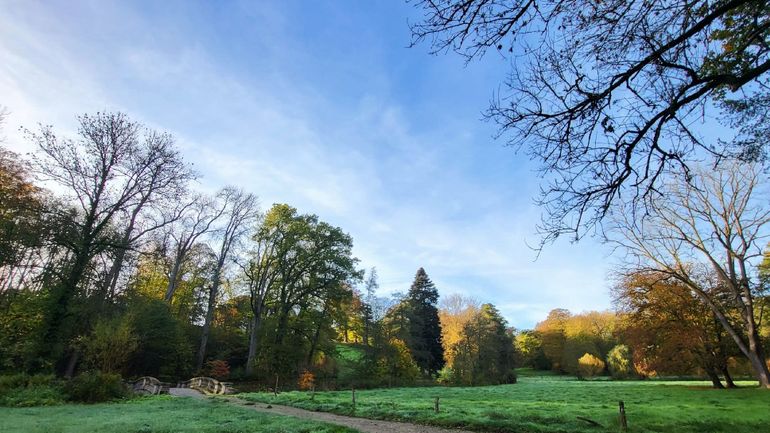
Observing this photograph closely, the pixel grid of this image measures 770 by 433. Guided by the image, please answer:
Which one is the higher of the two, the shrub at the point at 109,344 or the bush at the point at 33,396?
the shrub at the point at 109,344

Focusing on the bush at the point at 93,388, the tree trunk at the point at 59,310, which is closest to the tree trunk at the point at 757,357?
the bush at the point at 93,388

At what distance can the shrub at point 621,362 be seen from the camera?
50.8 metres

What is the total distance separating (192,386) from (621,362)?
52.7m

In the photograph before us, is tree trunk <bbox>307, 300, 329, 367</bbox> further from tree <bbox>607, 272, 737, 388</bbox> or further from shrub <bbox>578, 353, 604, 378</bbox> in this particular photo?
shrub <bbox>578, 353, 604, 378</bbox>

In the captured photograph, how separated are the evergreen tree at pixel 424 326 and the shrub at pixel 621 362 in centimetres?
2537

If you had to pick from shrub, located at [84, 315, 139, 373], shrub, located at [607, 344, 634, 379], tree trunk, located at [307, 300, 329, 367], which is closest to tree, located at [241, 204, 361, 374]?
tree trunk, located at [307, 300, 329, 367]

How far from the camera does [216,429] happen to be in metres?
7.97

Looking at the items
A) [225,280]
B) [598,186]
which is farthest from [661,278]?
[225,280]

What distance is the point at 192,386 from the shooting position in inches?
980

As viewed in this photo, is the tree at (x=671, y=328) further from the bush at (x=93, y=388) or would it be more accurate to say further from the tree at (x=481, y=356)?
the bush at (x=93, y=388)

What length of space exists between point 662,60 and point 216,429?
9.95 m

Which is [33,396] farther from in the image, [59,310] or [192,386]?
[192,386]

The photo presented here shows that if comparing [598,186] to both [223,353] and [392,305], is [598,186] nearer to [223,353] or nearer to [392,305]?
[223,353]

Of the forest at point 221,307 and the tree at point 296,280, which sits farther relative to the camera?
the tree at point 296,280
